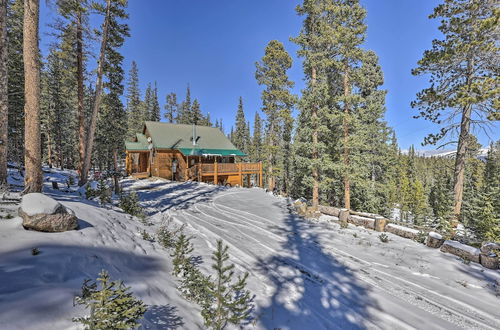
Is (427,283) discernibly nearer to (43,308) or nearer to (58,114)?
(43,308)

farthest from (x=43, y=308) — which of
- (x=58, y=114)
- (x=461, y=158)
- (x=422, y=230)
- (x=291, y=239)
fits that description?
(x=58, y=114)

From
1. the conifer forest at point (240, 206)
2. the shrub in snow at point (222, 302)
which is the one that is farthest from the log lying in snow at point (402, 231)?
the shrub in snow at point (222, 302)

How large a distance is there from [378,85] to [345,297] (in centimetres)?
1951

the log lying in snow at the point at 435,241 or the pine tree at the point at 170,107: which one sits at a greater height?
the pine tree at the point at 170,107

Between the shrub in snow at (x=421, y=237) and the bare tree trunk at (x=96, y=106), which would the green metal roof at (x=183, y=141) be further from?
the shrub in snow at (x=421, y=237)

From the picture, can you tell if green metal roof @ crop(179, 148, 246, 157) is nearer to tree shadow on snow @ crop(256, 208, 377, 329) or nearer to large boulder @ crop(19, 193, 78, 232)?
tree shadow on snow @ crop(256, 208, 377, 329)

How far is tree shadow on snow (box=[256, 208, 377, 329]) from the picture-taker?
161 inches

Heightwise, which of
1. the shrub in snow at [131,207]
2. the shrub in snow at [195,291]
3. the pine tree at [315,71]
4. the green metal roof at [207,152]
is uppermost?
the pine tree at [315,71]

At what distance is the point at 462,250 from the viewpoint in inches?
280

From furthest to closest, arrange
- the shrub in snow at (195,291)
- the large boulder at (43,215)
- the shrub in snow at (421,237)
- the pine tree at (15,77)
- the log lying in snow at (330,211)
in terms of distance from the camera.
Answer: the pine tree at (15,77), the log lying in snow at (330,211), the shrub in snow at (421,237), the large boulder at (43,215), the shrub in snow at (195,291)

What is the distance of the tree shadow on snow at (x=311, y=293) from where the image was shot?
4.10 meters

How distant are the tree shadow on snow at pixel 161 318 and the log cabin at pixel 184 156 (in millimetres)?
18885

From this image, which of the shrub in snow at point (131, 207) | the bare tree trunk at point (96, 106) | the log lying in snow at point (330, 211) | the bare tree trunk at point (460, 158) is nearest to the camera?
the shrub in snow at point (131, 207)

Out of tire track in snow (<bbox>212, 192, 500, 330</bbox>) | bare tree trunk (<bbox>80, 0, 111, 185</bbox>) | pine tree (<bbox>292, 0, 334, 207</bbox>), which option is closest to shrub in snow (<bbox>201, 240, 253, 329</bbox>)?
tire track in snow (<bbox>212, 192, 500, 330</bbox>)
